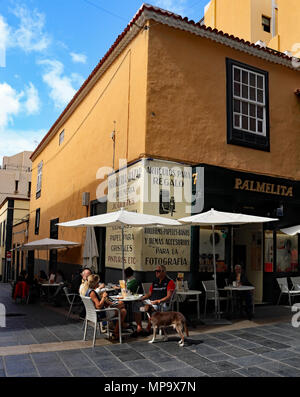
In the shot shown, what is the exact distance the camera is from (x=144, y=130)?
9.00 meters

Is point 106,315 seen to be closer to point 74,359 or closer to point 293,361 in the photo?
point 74,359

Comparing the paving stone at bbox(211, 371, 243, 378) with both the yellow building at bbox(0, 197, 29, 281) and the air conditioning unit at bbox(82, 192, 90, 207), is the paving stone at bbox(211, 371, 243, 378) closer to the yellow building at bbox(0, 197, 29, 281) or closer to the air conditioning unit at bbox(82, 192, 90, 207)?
the air conditioning unit at bbox(82, 192, 90, 207)

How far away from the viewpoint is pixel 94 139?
12.8 metres

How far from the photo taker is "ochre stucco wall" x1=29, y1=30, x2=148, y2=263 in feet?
31.6

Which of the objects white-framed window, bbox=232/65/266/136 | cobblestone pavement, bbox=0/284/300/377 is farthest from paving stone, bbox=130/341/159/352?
white-framed window, bbox=232/65/266/136

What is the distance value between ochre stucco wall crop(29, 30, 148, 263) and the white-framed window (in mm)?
2990

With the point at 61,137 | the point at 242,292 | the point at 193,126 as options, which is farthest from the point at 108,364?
the point at 61,137

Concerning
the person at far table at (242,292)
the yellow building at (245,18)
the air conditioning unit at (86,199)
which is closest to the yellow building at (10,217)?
the yellow building at (245,18)

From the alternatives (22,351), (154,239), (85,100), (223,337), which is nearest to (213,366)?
(223,337)

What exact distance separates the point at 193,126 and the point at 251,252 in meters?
4.49

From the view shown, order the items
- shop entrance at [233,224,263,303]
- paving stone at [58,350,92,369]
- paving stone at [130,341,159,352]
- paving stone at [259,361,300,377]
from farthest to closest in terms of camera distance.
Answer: shop entrance at [233,224,263,303], paving stone at [130,341,159,352], paving stone at [58,350,92,369], paving stone at [259,361,300,377]

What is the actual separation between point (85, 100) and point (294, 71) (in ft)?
24.9

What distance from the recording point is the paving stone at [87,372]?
4670 millimetres
